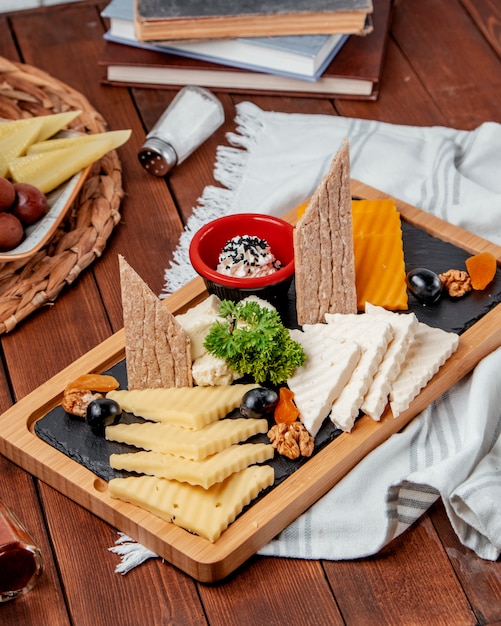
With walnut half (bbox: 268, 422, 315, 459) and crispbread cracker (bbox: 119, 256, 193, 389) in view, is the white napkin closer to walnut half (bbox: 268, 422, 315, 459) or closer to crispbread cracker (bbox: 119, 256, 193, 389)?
walnut half (bbox: 268, 422, 315, 459)

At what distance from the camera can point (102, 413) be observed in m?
1.89

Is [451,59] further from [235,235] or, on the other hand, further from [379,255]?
[235,235]

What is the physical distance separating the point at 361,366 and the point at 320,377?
82mm

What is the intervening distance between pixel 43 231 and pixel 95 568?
0.87 meters

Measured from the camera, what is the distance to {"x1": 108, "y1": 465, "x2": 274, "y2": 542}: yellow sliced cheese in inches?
68.4

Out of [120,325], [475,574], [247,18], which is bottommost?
[475,574]

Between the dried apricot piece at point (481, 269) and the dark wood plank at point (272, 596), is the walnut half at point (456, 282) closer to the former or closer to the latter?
the dried apricot piece at point (481, 269)

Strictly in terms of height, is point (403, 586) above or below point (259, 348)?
below

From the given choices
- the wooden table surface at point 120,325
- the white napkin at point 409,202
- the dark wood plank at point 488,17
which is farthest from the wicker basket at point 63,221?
the dark wood plank at point 488,17

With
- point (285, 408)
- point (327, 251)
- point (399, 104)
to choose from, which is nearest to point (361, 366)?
point (285, 408)

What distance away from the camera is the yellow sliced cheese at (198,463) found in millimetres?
1753

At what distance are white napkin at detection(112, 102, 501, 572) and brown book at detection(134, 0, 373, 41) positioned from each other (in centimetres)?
23

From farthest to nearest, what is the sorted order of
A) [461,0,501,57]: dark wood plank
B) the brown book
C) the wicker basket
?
1. [461,0,501,57]: dark wood plank
2. the brown book
3. the wicker basket

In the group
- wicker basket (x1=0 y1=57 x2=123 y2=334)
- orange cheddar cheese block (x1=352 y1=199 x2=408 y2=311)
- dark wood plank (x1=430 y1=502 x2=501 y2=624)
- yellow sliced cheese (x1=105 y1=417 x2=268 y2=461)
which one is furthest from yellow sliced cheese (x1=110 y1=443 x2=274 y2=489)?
wicker basket (x1=0 y1=57 x2=123 y2=334)
